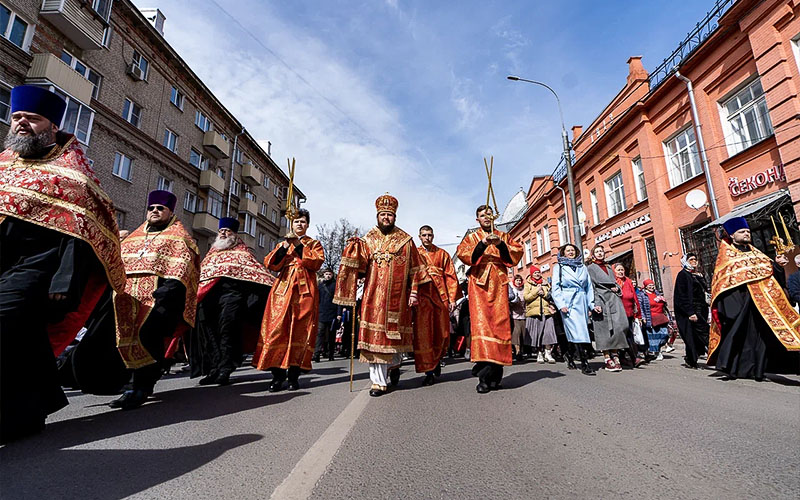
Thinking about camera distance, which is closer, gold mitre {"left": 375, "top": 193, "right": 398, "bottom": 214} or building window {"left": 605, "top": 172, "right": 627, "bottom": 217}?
gold mitre {"left": 375, "top": 193, "right": 398, "bottom": 214}

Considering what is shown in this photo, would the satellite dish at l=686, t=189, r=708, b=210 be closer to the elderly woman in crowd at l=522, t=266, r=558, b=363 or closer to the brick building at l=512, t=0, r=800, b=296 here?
the brick building at l=512, t=0, r=800, b=296

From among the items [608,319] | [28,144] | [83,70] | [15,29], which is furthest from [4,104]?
[608,319]

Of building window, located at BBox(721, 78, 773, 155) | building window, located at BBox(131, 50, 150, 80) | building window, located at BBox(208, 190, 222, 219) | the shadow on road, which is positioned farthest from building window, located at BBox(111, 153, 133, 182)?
building window, located at BBox(721, 78, 773, 155)

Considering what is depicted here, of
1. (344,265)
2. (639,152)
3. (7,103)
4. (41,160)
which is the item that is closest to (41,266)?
(41,160)

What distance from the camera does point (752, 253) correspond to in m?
5.14

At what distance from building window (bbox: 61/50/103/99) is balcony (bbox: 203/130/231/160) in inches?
294

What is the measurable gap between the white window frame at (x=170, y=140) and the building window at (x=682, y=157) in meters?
22.9

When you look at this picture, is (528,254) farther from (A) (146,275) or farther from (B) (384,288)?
(A) (146,275)

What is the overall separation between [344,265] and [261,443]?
102 inches

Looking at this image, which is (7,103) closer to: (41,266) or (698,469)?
(41,266)

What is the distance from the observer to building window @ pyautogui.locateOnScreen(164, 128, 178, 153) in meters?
20.9

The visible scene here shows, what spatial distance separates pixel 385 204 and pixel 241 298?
229cm

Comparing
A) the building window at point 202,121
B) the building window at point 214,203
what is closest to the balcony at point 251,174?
the building window at point 214,203

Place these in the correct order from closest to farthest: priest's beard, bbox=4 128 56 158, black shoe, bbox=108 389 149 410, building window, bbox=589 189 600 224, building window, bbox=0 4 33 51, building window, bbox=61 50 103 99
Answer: priest's beard, bbox=4 128 56 158 → black shoe, bbox=108 389 149 410 → building window, bbox=0 4 33 51 → building window, bbox=61 50 103 99 → building window, bbox=589 189 600 224
